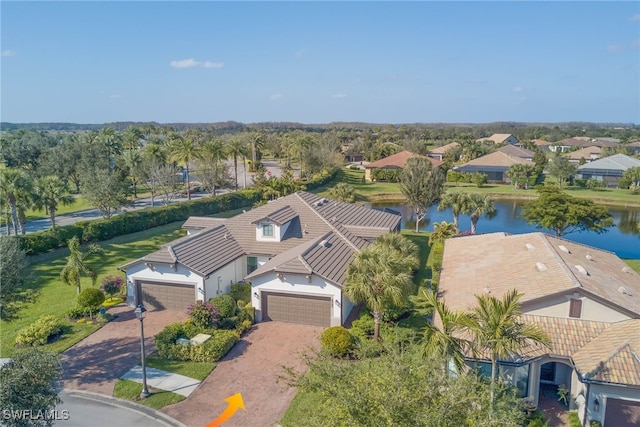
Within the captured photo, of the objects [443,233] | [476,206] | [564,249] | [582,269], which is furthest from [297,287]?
[476,206]

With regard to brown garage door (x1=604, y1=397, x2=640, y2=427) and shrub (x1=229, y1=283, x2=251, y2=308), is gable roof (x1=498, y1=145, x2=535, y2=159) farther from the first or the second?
brown garage door (x1=604, y1=397, x2=640, y2=427)

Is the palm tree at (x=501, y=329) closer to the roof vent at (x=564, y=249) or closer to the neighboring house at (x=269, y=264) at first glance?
the neighboring house at (x=269, y=264)

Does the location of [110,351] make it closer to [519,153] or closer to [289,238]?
[289,238]

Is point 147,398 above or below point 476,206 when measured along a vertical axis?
below

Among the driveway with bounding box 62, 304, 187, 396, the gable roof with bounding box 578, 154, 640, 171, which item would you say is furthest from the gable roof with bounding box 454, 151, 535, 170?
the driveway with bounding box 62, 304, 187, 396

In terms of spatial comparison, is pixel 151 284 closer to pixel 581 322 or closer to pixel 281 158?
pixel 581 322
